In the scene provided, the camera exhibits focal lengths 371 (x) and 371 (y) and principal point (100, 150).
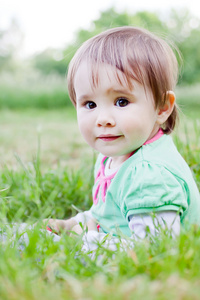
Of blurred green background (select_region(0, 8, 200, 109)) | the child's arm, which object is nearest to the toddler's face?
the child's arm

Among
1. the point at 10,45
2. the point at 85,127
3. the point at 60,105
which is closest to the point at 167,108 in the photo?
the point at 85,127

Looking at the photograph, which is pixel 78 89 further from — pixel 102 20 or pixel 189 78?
pixel 189 78

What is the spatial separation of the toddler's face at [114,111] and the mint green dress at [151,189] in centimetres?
8

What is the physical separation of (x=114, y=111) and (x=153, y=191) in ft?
1.15

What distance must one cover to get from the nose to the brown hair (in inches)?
4.9

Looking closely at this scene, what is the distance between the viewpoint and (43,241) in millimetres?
1238

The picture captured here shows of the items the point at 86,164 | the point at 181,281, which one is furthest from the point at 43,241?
the point at 86,164

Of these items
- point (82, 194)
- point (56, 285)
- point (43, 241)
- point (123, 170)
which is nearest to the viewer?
point (56, 285)

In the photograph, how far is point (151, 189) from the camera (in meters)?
1.37

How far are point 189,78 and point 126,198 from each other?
540 inches

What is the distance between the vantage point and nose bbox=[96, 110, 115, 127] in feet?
4.79

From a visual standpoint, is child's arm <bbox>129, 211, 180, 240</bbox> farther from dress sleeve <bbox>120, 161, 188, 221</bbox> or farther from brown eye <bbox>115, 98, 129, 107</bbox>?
brown eye <bbox>115, 98, 129, 107</bbox>

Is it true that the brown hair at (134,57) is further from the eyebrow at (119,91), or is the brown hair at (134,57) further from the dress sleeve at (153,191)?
the dress sleeve at (153,191)

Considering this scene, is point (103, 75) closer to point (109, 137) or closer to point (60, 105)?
point (109, 137)
